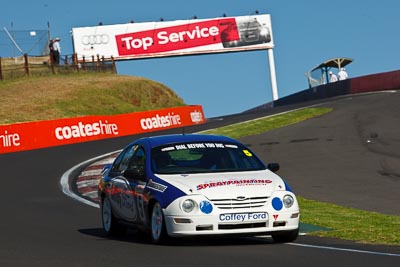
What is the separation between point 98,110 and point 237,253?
5234cm

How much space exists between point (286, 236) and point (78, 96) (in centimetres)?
5231

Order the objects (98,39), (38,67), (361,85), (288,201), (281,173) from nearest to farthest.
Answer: (288,201), (281,173), (361,85), (38,67), (98,39)

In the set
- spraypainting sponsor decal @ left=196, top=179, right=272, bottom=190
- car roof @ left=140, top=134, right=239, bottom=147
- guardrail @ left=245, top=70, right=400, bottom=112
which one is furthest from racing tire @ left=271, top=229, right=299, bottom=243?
guardrail @ left=245, top=70, right=400, bottom=112

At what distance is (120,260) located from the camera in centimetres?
1030

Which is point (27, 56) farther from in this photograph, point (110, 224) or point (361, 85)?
point (110, 224)

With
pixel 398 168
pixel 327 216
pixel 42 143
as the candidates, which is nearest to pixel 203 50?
pixel 42 143

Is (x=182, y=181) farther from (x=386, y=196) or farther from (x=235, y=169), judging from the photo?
(x=386, y=196)

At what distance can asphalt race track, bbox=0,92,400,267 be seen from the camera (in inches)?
411

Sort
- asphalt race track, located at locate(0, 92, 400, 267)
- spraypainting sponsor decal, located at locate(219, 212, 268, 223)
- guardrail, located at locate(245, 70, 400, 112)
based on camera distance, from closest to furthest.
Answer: asphalt race track, located at locate(0, 92, 400, 267)
spraypainting sponsor decal, located at locate(219, 212, 268, 223)
guardrail, located at locate(245, 70, 400, 112)

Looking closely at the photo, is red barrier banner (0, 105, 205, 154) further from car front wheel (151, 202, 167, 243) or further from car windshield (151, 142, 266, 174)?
car front wheel (151, 202, 167, 243)

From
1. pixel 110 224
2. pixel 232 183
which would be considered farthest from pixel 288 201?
pixel 110 224

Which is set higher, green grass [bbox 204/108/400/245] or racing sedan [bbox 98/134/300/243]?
racing sedan [bbox 98/134/300/243]

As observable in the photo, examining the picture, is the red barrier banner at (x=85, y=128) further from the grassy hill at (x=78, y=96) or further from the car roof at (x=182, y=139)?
the car roof at (x=182, y=139)

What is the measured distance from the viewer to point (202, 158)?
41.7 ft
